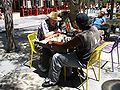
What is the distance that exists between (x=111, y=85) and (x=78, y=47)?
1256 millimetres

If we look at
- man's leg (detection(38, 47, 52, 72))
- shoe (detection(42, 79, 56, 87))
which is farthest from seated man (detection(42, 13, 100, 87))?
man's leg (detection(38, 47, 52, 72))

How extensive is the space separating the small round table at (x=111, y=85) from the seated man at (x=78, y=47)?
831 millimetres

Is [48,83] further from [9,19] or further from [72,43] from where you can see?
[9,19]

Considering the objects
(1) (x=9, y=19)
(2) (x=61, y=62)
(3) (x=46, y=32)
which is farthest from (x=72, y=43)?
(1) (x=9, y=19)

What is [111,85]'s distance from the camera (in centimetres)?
508

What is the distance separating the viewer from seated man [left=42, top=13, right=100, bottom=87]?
4.36m

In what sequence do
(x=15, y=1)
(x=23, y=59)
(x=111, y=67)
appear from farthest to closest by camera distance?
(x=15, y=1)
(x=23, y=59)
(x=111, y=67)

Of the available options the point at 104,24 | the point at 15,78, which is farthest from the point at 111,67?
the point at 104,24

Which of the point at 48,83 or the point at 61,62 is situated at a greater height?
the point at 61,62

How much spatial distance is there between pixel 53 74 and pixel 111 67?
2056 mm

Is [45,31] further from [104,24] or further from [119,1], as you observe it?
[119,1]

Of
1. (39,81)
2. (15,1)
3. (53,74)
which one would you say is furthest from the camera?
(15,1)

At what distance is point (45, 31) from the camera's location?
552cm

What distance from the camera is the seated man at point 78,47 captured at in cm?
436
